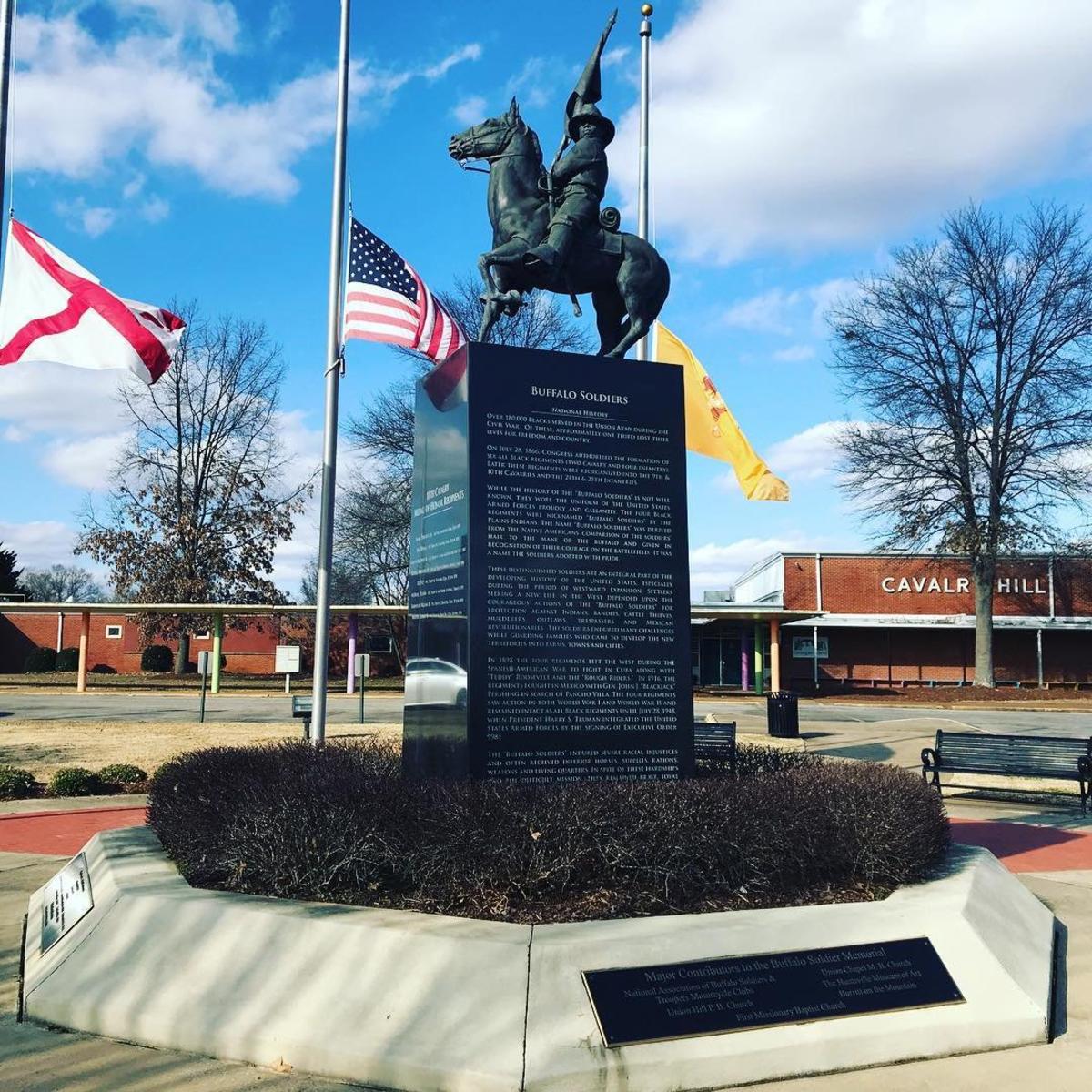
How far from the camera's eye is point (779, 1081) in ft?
15.2

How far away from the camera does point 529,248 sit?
837 cm

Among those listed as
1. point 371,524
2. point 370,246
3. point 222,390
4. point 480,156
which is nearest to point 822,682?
point 371,524

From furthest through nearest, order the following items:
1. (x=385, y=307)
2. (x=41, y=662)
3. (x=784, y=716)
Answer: (x=41, y=662)
(x=784, y=716)
(x=385, y=307)

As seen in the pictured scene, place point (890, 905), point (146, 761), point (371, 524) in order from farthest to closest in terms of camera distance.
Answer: point (371, 524), point (146, 761), point (890, 905)

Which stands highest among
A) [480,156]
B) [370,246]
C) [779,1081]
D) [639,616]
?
[370,246]

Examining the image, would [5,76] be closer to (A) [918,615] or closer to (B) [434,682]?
(B) [434,682]

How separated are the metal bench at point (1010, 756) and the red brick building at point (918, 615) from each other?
103 ft

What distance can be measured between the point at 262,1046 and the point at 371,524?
4168cm

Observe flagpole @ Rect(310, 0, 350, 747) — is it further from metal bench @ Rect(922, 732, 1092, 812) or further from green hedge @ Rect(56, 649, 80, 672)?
green hedge @ Rect(56, 649, 80, 672)

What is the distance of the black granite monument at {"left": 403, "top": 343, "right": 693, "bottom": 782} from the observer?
281 inches

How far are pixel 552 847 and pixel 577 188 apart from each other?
5353mm

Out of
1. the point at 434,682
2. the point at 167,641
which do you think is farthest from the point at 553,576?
the point at 167,641

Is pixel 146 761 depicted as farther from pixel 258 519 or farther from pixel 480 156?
pixel 258 519

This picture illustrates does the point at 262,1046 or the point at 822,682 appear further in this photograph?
the point at 822,682
